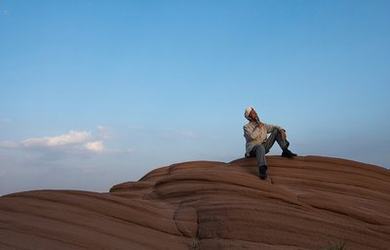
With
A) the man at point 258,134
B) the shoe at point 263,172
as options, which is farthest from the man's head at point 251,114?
the shoe at point 263,172

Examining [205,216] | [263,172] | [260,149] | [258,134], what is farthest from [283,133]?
[205,216]

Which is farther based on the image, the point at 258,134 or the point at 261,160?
the point at 258,134

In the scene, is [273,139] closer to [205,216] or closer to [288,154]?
[288,154]

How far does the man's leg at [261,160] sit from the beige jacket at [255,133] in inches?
24.0

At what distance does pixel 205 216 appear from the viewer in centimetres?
1134

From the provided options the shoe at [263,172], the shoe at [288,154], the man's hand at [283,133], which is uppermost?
the man's hand at [283,133]

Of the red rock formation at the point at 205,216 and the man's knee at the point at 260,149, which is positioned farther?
the man's knee at the point at 260,149

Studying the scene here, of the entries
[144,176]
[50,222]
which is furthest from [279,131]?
[50,222]

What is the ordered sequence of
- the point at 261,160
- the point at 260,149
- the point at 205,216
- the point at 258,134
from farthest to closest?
1. the point at 258,134
2. the point at 260,149
3. the point at 261,160
4. the point at 205,216

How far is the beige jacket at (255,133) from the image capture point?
15680 millimetres

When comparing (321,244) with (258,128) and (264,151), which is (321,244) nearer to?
(264,151)

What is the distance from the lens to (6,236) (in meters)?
8.70

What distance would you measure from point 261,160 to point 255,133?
1398 mm

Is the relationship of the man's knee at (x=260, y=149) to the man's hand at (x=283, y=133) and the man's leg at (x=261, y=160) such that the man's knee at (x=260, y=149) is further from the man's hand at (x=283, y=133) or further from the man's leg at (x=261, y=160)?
the man's hand at (x=283, y=133)
